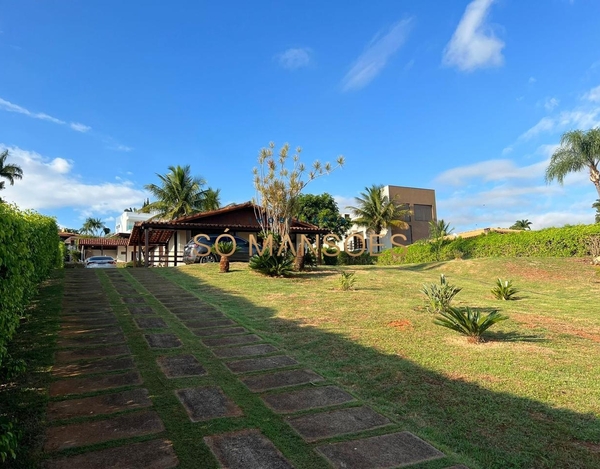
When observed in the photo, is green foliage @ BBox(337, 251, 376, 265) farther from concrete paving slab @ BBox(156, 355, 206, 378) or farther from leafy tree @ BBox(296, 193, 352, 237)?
concrete paving slab @ BBox(156, 355, 206, 378)

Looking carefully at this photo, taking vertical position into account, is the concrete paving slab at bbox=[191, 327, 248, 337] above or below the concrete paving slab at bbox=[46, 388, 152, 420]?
above

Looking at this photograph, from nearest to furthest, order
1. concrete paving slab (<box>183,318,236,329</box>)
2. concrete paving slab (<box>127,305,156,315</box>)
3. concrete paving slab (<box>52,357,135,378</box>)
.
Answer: concrete paving slab (<box>52,357,135,378</box>), concrete paving slab (<box>183,318,236,329</box>), concrete paving slab (<box>127,305,156,315</box>)

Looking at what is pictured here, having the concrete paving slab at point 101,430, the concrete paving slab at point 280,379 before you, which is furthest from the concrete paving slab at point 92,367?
the concrete paving slab at point 280,379

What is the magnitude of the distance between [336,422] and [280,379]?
1044 mm

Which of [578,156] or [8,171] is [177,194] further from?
[578,156]

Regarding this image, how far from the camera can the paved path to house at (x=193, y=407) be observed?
2650mm

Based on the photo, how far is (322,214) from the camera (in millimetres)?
40125

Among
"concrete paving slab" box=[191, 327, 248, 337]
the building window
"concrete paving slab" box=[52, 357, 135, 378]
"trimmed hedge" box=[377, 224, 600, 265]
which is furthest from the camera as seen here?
the building window

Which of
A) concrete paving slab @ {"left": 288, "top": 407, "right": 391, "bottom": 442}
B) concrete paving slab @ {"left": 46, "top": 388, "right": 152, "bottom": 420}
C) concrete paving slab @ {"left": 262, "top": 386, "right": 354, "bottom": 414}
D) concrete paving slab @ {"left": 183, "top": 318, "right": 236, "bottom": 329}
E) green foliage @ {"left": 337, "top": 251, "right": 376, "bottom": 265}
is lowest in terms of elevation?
concrete paving slab @ {"left": 288, "top": 407, "right": 391, "bottom": 442}

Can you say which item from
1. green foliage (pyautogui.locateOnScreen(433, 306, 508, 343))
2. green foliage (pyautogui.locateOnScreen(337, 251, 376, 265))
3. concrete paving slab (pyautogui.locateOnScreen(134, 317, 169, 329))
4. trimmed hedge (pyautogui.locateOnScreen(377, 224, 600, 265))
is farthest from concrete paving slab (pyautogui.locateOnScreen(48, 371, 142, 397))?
green foliage (pyautogui.locateOnScreen(337, 251, 376, 265))

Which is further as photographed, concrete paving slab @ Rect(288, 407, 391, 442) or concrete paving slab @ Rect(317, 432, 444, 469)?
concrete paving slab @ Rect(288, 407, 391, 442)

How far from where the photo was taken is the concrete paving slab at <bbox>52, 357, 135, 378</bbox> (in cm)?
405

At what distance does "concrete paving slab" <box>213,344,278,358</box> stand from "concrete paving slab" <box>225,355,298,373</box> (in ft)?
0.71

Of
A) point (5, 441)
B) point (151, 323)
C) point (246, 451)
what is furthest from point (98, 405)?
point (151, 323)
